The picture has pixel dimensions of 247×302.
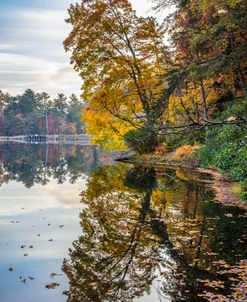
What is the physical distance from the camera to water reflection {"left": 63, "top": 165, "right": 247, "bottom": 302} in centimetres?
576

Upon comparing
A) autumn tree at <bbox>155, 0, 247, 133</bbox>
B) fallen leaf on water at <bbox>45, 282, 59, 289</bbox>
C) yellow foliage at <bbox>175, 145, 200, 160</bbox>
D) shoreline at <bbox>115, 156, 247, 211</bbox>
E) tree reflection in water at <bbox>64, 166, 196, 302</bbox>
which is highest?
autumn tree at <bbox>155, 0, 247, 133</bbox>

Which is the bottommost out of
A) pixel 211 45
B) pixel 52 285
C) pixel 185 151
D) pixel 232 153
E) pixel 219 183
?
pixel 52 285

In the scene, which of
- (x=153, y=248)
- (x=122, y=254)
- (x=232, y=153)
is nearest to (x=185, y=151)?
(x=232, y=153)

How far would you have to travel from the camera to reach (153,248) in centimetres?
756

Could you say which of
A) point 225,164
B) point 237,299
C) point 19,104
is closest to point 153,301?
point 237,299

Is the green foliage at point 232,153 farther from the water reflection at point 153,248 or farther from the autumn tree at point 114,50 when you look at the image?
the autumn tree at point 114,50

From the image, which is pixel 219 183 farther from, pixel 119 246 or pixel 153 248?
pixel 119 246

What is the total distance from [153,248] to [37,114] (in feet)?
413

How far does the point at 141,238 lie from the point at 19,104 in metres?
127

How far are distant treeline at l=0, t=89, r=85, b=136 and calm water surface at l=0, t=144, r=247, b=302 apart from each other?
110851 mm

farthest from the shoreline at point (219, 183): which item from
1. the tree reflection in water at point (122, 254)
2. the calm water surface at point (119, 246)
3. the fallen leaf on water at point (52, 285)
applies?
the fallen leaf on water at point (52, 285)

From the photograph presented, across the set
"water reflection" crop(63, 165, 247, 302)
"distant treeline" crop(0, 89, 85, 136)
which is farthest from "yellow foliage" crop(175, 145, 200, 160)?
"distant treeline" crop(0, 89, 85, 136)

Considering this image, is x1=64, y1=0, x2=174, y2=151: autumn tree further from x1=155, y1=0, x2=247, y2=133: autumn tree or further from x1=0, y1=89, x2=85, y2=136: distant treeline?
x1=0, y1=89, x2=85, y2=136: distant treeline

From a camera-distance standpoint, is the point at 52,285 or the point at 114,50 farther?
the point at 114,50
